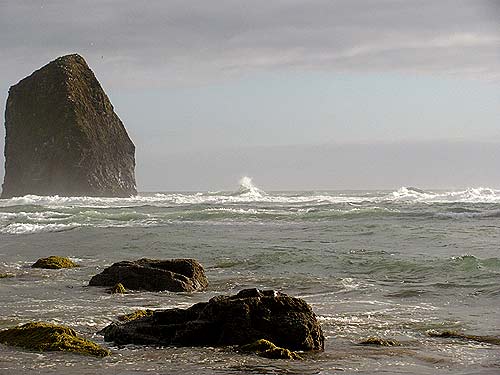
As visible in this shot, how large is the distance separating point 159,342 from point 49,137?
7841 cm

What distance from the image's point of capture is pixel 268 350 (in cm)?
812

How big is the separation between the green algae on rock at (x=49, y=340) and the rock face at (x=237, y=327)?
21.1 inches

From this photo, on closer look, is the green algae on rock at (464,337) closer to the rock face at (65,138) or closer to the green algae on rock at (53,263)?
the green algae on rock at (53,263)

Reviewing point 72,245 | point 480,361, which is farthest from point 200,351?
point 72,245

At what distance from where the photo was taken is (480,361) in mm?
7934

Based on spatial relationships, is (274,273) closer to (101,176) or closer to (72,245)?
(72,245)

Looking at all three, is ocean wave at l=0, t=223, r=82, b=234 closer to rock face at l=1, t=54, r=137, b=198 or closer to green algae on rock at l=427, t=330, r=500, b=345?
green algae on rock at l=427, t=330, r=500, b=345

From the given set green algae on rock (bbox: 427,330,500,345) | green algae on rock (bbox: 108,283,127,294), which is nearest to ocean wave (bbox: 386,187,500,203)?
green algae on rock (bbox: 108,283,127,294)

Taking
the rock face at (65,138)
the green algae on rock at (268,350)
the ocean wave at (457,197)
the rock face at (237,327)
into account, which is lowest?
the green algae on rock at (268,350)

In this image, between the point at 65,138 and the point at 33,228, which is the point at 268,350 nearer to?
the point at 33,228

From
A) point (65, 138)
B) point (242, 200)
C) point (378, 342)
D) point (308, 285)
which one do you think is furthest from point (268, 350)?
point (65, 138)

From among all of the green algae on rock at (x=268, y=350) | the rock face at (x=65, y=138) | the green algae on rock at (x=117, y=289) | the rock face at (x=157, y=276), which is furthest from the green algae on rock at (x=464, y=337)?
the rock face at (x=65, y=138)

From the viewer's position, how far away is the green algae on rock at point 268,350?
7.99m

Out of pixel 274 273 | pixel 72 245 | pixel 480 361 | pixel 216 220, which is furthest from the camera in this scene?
pixel 216 220
